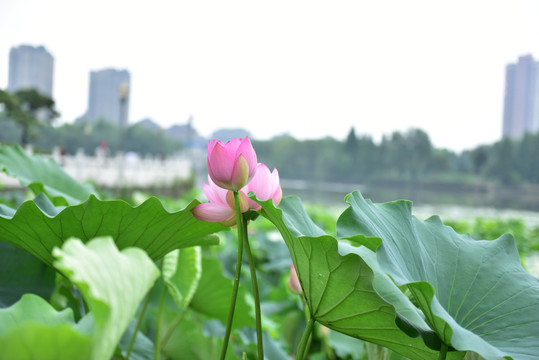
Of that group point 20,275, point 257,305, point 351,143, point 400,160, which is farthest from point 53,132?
point 257,305

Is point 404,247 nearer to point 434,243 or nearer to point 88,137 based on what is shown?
point 434,243

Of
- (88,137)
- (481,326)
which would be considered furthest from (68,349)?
(88,137)

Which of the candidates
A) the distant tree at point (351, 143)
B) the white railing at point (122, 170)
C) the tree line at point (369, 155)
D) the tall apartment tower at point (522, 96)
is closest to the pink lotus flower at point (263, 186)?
the white railing at point (122, 170)

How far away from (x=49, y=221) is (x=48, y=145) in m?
28.3

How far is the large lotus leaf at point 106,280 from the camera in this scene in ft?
0.61

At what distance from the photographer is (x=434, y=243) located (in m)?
0.41

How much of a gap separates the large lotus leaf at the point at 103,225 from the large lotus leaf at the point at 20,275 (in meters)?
0.12

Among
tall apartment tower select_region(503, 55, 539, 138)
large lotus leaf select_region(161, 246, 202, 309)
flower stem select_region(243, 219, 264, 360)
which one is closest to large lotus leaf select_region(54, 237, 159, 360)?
flower stem select_region(243, 219, 264, 360)

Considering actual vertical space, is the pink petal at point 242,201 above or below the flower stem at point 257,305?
above

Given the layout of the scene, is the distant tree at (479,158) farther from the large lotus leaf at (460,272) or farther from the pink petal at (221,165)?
the pink petal at (221,165)

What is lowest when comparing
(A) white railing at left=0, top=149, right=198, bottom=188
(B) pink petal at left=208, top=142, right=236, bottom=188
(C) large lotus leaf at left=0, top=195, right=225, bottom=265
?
(A) white railing at left=0, top=149, right=198, bottom=188

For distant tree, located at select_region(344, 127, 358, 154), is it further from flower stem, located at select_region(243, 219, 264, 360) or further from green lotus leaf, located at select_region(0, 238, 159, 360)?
green lotus leaf, located at select_region(0, 238, 159, 360)

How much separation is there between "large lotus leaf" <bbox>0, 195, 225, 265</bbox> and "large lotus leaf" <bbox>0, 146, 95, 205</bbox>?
317 millimetres

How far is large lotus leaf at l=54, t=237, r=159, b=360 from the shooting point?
0.61 ft
